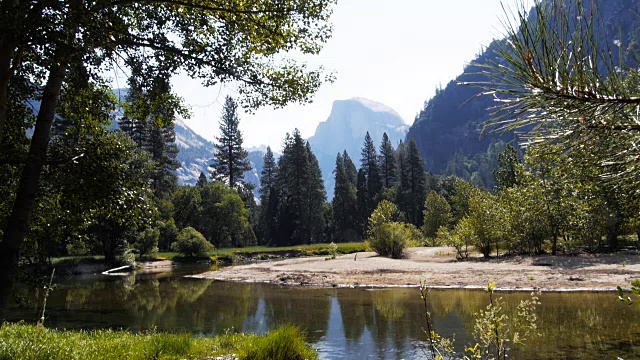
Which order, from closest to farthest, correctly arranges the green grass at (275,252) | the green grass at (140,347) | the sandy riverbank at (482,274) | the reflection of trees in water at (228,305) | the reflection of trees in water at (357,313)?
1. the green grass at (140,347)
2. the reflection of trees in water at (357,313)
3. the reflection of trees in water at (228,305)
4. the sandy riverbank at (482,274)
5. the green grass at (275,252)

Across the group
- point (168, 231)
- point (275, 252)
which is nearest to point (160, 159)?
point (168, 231)

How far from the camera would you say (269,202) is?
78.8m

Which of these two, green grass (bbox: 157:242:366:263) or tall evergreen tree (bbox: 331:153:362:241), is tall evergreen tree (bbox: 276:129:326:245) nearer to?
tall evergreen tree (bbox: 331:153:362:241)

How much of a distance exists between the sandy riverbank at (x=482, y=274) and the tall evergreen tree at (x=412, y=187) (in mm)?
44894

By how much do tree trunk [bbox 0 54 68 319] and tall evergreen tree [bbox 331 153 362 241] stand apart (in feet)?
232

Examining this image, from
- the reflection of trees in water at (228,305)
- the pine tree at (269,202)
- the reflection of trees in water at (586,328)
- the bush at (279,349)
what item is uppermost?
the pine tree at (269,202)

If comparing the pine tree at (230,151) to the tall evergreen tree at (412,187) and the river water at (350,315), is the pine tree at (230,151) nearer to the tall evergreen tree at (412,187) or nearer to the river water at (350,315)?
the tall evergreen tree at (412,187)

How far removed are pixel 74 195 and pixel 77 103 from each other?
2.20m

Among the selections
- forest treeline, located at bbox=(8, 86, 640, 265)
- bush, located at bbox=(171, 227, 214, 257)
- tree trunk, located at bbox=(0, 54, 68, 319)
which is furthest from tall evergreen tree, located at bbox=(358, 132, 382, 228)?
tree trunk, located at bbox=(0, 54, 68, 319)

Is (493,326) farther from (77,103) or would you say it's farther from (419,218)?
(419,218)

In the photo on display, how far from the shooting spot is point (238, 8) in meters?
7.39

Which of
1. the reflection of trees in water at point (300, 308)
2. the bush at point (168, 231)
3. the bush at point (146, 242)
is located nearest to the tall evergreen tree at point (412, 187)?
the bush at point (168, 231)

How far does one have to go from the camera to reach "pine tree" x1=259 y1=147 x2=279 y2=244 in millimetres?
77188

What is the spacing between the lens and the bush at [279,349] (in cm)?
754
